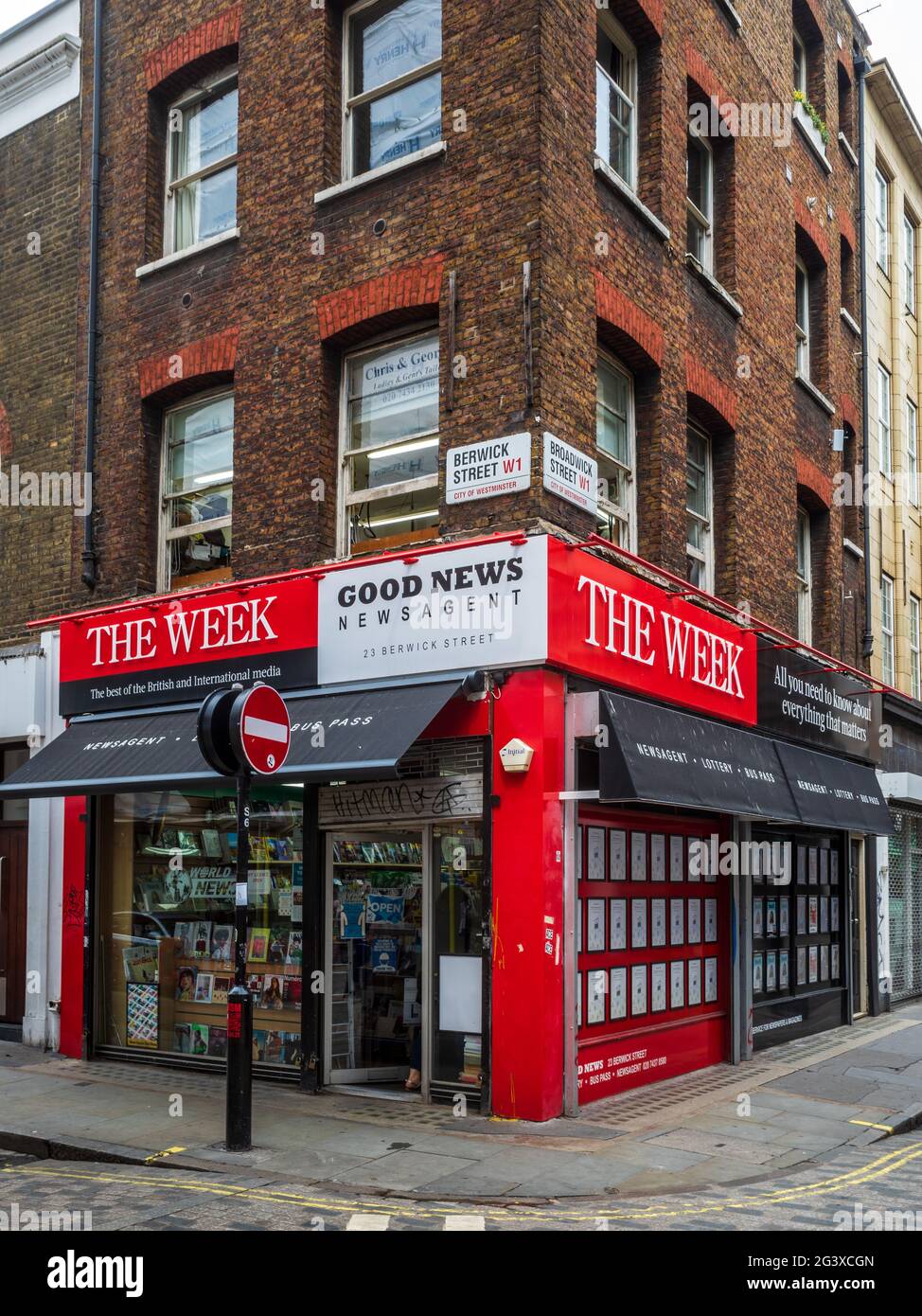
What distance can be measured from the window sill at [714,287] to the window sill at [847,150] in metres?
6.53

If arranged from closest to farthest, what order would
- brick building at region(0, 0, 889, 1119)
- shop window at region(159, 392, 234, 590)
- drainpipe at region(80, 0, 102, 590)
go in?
brick building at region(0, 0, 889, 1119), shop window at region(159, 392, 234, 590), drainpipe at region(80, 0, 102, 590)

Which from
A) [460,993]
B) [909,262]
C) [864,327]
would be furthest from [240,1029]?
[909,262]

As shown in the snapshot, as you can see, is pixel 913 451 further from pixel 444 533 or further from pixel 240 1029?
pixel 240 1029

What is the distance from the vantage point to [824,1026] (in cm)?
1617

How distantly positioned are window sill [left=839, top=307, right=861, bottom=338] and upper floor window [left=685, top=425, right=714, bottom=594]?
581 centimetres

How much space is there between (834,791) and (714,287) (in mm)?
6095

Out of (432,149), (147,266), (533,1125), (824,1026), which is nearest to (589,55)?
(432,149)

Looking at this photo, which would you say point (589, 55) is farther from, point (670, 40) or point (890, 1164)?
point (890, 1164)

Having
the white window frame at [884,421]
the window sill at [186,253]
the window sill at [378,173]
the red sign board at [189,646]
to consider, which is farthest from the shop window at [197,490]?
the white window frame at [884,421]

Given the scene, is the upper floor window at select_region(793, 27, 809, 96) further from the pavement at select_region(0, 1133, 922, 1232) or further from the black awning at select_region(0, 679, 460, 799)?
the pavement at select_region(0, 1133, 922, 1232)

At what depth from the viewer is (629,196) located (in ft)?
40.0

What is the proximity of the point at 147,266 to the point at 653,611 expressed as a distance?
22.1ft

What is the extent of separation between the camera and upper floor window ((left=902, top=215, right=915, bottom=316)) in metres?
23.5

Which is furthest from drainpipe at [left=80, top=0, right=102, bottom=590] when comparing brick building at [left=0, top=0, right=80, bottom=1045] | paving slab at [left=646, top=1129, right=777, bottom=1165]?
paving slab at [left=646, top=1129, right=777, bottom=1165]
